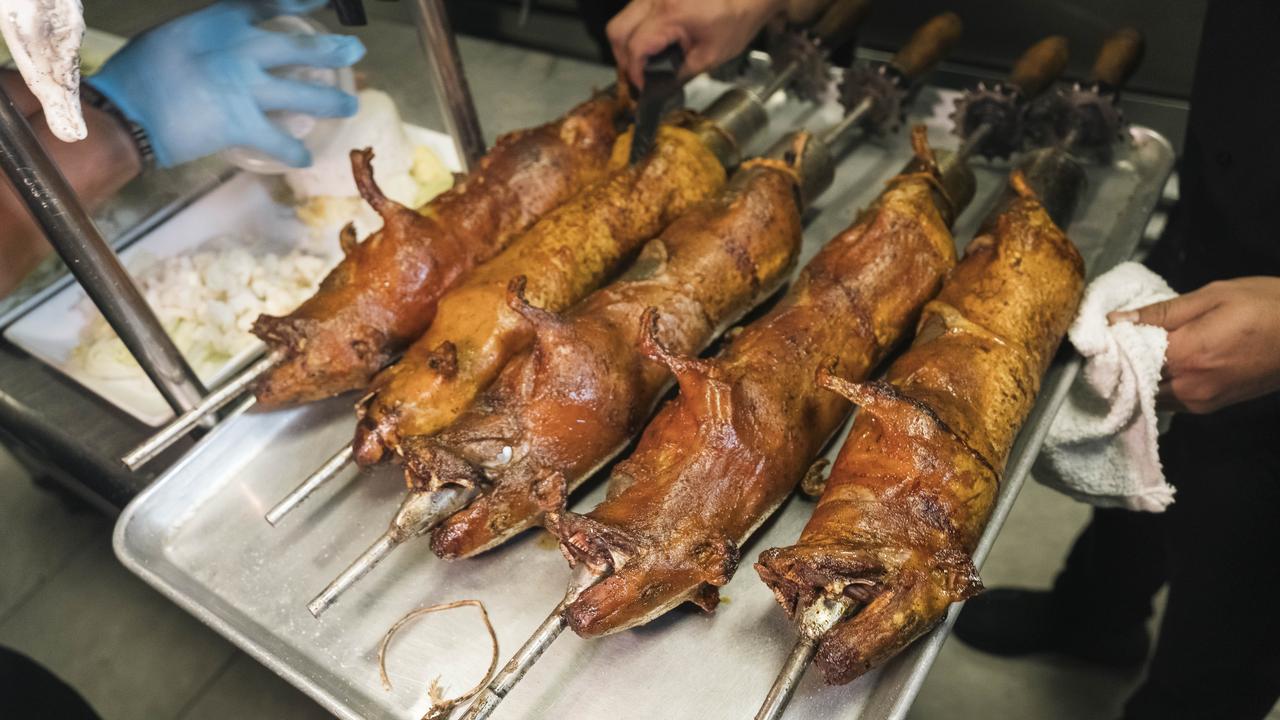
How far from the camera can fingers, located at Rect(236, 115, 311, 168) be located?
2.90 meters

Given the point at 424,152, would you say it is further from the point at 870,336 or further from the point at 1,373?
the point at 870,336

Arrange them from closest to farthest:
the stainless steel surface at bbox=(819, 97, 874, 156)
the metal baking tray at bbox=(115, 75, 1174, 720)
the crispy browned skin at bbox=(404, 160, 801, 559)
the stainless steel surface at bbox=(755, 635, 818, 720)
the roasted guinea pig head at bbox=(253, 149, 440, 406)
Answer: the stainless steel surface at bbox=(755, 635, 818, 720) → the metal baking tray at bbox=(115, 75, 1174, 720) → the crispy browned skin at bbox=(404, 160, 801, 559) → the roasted guinea pig head at bbox=(253, 149, 440, 406) → the stainless steel surface at bbox=(819, 97, 874, 156)

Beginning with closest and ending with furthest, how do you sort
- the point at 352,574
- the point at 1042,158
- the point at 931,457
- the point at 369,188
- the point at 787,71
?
the point at 931,457 < the point at 352,574 < the point at 369,188 < the point at 1042,158 < the point at 787,71

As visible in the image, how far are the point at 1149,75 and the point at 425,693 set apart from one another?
11.5ft

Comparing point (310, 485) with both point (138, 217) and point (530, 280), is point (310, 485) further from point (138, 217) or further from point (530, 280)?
point (138, 217)

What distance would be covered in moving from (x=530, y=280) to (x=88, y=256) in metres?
1.10

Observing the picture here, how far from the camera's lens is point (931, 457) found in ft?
6.05

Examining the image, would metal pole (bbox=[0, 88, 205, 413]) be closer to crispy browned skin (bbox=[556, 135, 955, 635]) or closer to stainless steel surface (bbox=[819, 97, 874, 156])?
crispy browned skin (bbox=[556, 135, 955, 635])

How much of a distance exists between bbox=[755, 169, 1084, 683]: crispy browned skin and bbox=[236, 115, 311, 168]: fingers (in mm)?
2107

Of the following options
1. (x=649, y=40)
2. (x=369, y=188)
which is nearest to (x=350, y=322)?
(x=369, y=188)

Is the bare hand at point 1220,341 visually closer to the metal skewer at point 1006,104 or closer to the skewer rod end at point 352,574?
the metal skewer at point 1006,104

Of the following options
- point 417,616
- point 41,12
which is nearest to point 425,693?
point 417,616

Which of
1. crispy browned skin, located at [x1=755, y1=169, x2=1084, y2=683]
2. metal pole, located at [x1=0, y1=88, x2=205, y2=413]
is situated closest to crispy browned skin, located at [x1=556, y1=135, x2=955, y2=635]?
crispy browned skin, located at [x1=755, y1=169, x2=1084, y2=683]

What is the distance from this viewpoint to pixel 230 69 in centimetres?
282
